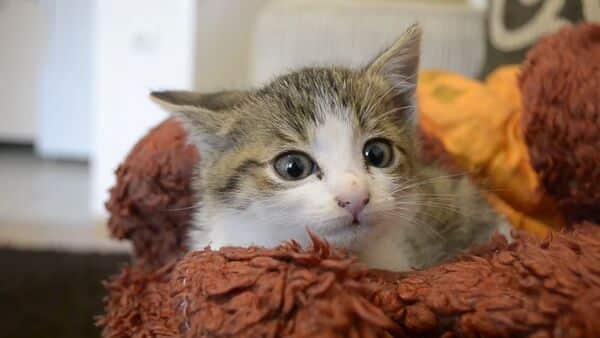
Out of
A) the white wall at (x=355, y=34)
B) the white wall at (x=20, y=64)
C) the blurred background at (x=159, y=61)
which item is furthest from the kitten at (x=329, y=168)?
the white wall at (x=20, y=64)

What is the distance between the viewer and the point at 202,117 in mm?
1001

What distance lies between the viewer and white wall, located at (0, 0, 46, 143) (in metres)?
3.81

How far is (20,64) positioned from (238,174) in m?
3.42

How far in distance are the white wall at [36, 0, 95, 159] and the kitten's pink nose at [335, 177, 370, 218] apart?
10.8ft

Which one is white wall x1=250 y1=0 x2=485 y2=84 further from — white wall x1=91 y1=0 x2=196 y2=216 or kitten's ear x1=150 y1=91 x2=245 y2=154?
kitten's ear x1=150 y1=91 x2=245 y2=154

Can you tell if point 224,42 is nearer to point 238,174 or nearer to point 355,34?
point 355,34

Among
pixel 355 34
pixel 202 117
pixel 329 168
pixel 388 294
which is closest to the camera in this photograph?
pixel 388 294

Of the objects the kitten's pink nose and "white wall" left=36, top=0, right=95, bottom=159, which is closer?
the kitten's pink nose

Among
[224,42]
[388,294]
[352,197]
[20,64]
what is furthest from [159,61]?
[20,64]

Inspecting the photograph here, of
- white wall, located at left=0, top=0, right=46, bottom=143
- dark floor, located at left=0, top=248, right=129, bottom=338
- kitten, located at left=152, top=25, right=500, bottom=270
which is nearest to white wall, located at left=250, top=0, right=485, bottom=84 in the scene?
kitten, located at left=152, top=25, right=500, bottom=270

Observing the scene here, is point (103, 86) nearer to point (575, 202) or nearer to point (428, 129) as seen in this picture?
point (428, 129)

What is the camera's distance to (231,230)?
97 centimetres

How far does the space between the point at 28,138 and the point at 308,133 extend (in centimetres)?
362

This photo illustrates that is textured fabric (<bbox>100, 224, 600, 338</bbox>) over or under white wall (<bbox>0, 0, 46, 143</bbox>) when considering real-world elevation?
under
